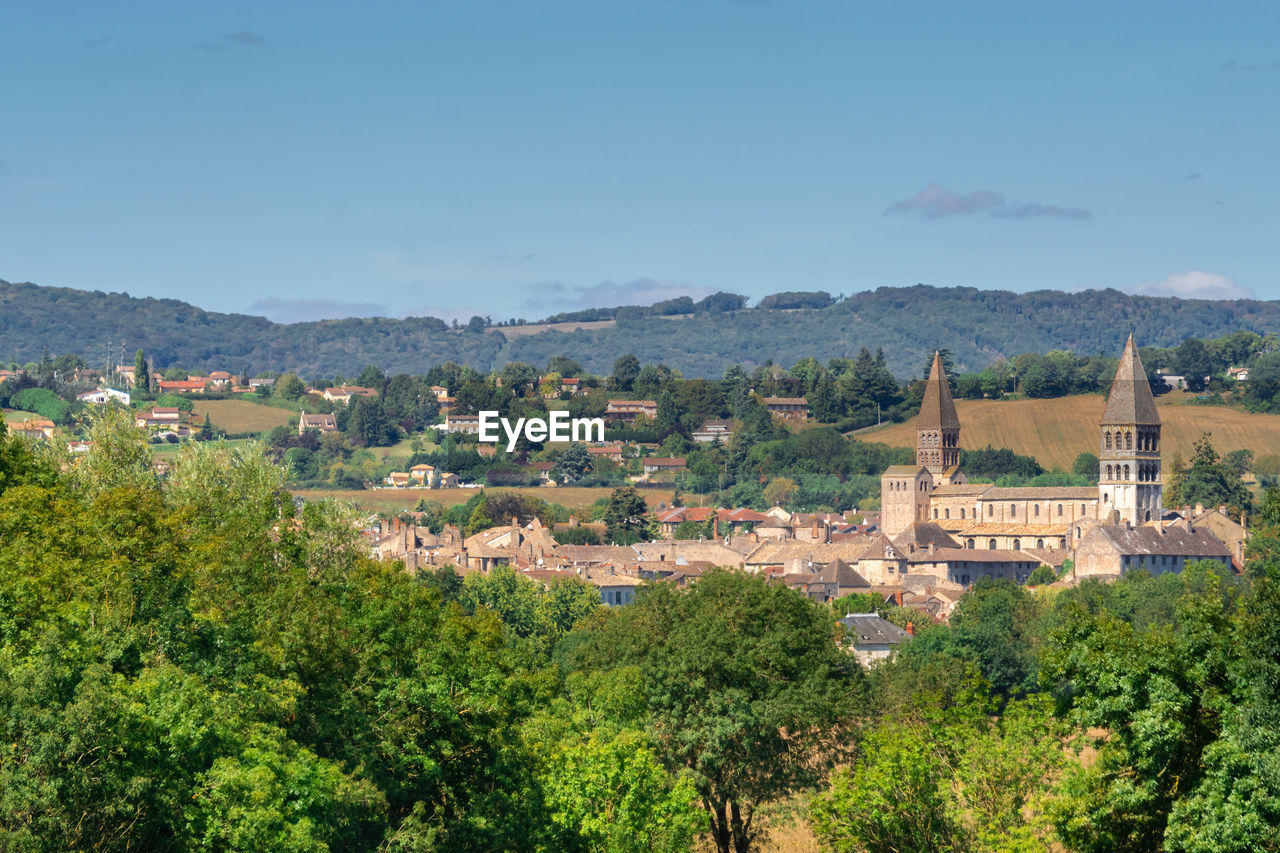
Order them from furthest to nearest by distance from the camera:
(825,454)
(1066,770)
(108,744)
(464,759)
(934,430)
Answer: (825,454) → (934,430) → (464,759) → (1066,770) → (108,744)

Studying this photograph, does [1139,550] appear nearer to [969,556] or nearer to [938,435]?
[969,556]

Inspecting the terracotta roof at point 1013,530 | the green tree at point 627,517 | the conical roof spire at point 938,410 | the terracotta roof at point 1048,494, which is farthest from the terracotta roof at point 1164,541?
the green tree at point 627,517

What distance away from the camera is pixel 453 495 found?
18150cm

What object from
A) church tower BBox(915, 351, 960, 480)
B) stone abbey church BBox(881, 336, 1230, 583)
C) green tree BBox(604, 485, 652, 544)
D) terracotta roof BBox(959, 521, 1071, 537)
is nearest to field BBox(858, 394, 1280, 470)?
church tower BBox(915, 351, 960, 480)

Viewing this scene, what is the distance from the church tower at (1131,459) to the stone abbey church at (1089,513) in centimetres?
7

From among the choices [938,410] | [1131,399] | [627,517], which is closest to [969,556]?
[1131,399]

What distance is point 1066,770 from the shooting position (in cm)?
2719

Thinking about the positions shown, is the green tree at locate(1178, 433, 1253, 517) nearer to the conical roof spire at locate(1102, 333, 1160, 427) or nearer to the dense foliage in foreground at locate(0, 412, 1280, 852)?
the conical roof spire at locate(1102, 333, 1160, 427)

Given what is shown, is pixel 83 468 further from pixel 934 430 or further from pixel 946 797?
pixel 934 430

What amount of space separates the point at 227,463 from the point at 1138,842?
23.6m

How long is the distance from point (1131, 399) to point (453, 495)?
2817 inches

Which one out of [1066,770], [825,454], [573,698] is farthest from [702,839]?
[825,454]

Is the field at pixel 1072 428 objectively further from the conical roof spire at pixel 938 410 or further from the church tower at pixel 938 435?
the church tower at pixel 938 435

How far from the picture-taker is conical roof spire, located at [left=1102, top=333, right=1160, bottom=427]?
439 feet
